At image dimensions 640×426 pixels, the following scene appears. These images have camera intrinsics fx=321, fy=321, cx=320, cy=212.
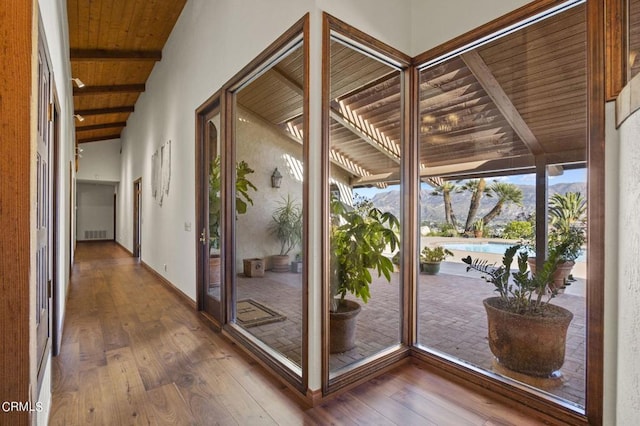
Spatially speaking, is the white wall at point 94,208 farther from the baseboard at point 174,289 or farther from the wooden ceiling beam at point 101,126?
the baseboard at point 174,289

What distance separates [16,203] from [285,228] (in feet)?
6.15

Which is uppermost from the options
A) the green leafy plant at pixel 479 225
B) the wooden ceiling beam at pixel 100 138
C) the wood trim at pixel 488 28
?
the wooden ceiling beam at pixel 100 138

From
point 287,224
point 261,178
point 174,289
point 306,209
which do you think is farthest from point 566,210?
point 174,289

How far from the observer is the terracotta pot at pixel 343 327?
2420 millimetres

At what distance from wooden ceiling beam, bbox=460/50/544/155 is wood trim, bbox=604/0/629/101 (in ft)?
1.46

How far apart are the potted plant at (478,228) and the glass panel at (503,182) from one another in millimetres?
10

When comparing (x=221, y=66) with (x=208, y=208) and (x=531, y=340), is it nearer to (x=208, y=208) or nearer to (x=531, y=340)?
(x=208, y=208)

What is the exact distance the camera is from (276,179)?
2.86 metres

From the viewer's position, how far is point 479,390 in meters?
2.09

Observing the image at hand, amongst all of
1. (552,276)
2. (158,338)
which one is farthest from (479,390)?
(158,338)

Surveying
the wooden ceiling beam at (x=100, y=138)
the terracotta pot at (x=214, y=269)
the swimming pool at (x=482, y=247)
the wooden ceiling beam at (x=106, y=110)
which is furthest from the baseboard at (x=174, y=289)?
the wooden ceiling beam at (x=100, y=138)

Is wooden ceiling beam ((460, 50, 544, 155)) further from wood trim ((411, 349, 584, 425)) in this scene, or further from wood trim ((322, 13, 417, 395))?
wood trim ((411, 349, 584, 425))

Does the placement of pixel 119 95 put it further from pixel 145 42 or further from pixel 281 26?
pixel 281 26

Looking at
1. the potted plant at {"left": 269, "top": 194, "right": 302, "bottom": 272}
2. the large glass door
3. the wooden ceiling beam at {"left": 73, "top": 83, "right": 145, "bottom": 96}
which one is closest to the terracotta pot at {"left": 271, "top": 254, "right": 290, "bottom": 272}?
the potted plant at {"left": 269, "top": 194, "right": 302, "bottom": 272}
